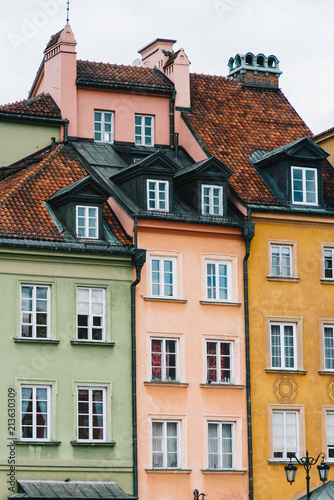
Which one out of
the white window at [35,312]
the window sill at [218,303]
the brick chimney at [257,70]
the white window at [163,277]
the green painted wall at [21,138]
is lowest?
the white window at [35,312]

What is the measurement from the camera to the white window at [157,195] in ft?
172

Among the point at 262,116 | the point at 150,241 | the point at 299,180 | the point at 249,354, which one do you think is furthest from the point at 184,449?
the point at 262,116

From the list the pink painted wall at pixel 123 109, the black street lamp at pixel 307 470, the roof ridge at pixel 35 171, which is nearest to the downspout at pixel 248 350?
the black street lamp at pixel 307 470

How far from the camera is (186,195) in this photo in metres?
53.7

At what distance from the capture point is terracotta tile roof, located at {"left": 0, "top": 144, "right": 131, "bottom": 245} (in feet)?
163

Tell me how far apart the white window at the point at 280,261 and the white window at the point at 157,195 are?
14.6 ft

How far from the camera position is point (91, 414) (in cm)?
4909

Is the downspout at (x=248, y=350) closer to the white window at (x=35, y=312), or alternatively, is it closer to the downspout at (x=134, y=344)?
the downspout at (x=134, y=344)

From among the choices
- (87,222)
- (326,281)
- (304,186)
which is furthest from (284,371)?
(87,222)

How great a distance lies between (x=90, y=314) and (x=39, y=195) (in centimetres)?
502

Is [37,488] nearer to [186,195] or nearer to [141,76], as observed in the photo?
[186,195]

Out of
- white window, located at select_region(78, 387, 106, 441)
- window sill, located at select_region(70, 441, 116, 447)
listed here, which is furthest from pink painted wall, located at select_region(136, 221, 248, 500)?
white window, located at select_region(78, 387, 106, 441)

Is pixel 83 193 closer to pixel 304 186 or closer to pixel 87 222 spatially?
pixel 87 222

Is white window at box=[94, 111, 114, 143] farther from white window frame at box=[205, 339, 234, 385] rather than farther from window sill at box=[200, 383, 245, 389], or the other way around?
window sill at box=[200, 383, 245, 389]
